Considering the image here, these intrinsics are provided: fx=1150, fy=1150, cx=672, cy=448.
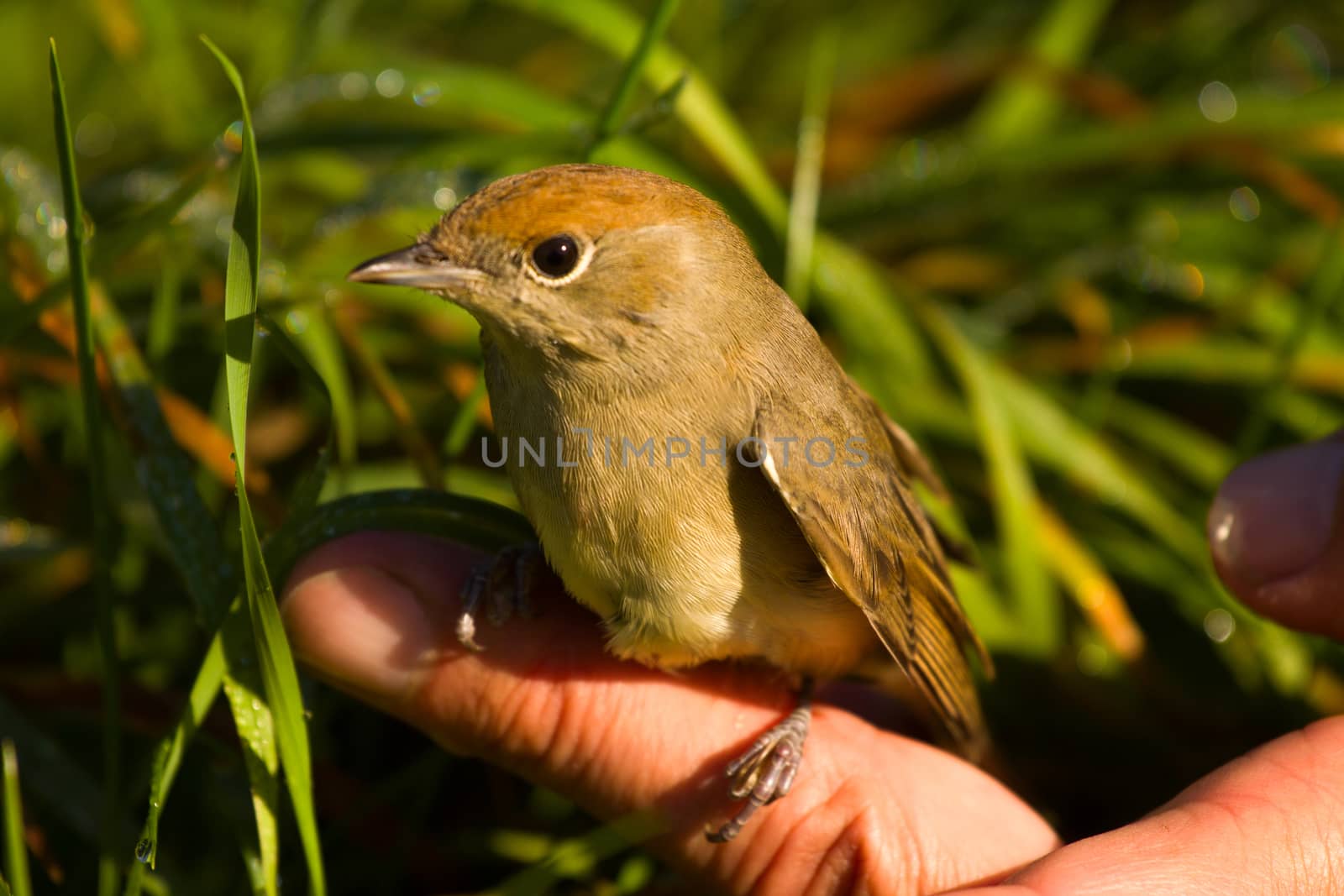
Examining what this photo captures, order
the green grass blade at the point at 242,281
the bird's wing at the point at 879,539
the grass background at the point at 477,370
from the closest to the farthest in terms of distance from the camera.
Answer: the green grass blade at the point at 242,281 → the bird's wing at the point at 879,539 → the grass background at the point at 477,370

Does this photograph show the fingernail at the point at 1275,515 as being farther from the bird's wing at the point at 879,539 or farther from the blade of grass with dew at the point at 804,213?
the blade of grass with dew at the point at 804,213

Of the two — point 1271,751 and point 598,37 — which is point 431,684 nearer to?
point 1271,751

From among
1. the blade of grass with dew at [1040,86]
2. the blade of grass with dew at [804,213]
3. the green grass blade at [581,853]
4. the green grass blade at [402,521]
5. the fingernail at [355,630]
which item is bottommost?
the green grass blade at [581,853]

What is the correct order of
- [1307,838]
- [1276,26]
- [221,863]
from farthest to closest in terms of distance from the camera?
[1276,26], [221,863], [1307,838]

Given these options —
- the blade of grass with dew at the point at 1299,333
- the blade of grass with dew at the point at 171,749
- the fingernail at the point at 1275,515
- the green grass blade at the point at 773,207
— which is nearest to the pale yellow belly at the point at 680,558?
the blade of grass with dew at the point at 171,749

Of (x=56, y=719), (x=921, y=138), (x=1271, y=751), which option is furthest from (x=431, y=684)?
(x=921, y=138)

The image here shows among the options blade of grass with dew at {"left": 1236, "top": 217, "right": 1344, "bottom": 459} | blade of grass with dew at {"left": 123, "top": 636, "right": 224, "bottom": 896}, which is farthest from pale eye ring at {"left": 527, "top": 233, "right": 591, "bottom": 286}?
blade of grass with dew at {"left": 1236, "top": 217, "right": 1344, "bottom": 459}

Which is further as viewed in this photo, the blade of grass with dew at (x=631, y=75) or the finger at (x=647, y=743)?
the blade of grass with dew at (x=631, y=75)

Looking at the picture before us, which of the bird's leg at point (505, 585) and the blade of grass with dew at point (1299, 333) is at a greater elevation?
the blade of grass with dew at point (1299, 333)
